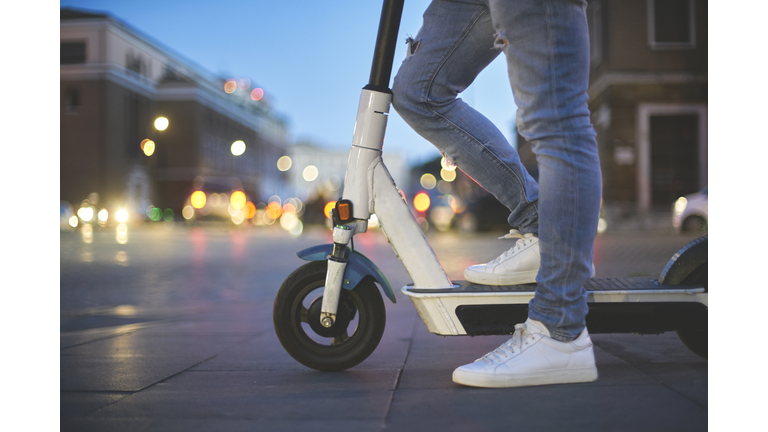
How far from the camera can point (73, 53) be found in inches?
139

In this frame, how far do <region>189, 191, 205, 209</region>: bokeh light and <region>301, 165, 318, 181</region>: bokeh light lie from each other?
226ft

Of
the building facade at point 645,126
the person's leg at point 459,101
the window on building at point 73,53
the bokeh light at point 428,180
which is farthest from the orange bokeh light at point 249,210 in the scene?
the bokeh light at point 428,180

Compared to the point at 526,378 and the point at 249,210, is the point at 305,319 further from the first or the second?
the point at 249,210

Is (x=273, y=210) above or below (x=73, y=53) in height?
below

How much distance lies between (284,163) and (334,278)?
81.1 m

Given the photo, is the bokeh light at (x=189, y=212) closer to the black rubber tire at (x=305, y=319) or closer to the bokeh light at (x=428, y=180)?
the black rubber tire at (x=305, y=319)

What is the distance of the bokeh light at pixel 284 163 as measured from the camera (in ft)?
263

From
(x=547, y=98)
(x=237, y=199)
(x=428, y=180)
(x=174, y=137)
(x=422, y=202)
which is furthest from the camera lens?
(x=428, y=180)

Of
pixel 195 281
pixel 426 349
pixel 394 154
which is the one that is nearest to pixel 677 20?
pixel 195 281

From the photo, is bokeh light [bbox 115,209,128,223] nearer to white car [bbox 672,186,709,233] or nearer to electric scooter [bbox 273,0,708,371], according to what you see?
white car [bbox 672,186,709,233]

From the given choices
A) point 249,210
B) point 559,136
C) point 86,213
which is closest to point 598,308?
point 559,136

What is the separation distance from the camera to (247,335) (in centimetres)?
318

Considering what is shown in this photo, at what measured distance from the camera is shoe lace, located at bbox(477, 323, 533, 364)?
6.31 ft

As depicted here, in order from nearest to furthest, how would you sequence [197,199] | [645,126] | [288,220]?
[645,126], [197,199], [288,220]
